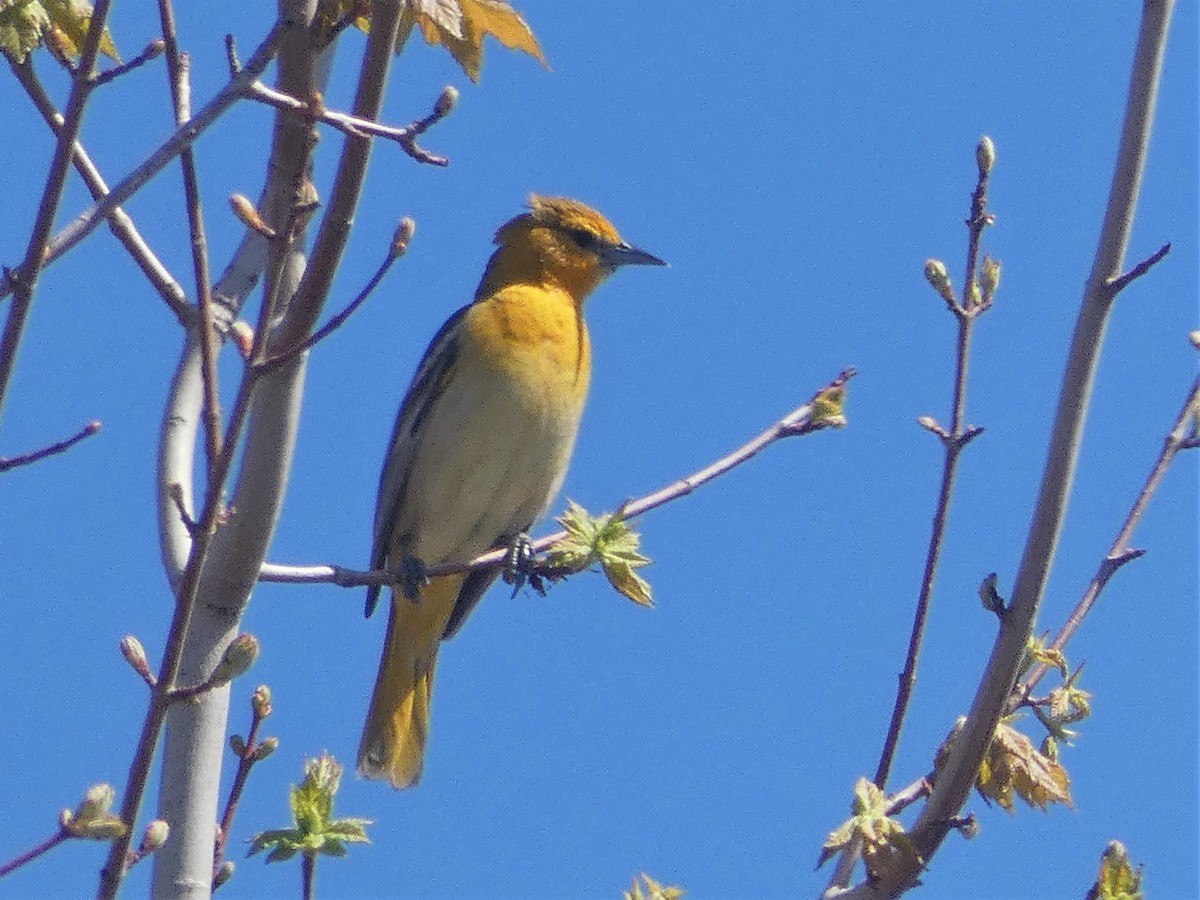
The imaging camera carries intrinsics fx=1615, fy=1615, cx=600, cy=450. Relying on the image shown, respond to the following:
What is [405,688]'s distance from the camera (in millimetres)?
5598

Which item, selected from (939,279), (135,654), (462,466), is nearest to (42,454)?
(135,654)

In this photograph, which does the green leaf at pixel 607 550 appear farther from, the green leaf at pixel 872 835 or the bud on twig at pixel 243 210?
the bud on twig at pixel 243 210

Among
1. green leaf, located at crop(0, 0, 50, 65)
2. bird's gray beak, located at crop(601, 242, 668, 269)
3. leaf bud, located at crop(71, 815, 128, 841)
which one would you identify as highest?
bird's gray beak, located at crop(601, 242, 668, 269)

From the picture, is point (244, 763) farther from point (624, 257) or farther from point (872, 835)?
point (624, 257)

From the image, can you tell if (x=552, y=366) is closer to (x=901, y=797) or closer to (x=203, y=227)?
(x=901, y=797)

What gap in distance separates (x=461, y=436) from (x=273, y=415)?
7.17 feet

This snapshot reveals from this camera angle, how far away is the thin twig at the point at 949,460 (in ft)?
8.35

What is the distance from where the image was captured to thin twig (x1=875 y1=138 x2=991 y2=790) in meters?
2.54

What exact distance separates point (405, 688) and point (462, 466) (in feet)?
2.79

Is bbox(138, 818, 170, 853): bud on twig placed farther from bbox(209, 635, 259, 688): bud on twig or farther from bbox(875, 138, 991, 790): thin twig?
bbox(875, 138, 991, 790): thin twig

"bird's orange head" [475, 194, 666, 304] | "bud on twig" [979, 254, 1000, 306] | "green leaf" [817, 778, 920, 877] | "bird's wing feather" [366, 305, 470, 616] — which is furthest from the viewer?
"bird's orange head" [475, 194, 666, 304]

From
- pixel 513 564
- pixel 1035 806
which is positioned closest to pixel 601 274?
pixel 513 564

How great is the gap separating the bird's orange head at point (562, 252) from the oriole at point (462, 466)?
0.57ft

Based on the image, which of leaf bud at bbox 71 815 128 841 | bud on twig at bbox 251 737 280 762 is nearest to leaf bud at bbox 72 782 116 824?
leaf bud at bbox 71 815 128 841
